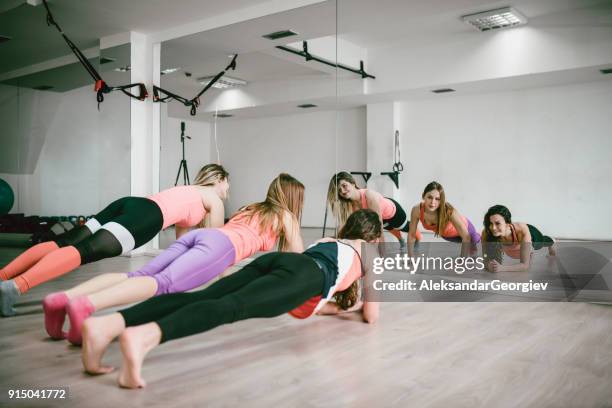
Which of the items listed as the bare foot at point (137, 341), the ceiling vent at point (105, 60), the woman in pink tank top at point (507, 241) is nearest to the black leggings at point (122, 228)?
the bare foot at point (137, 341)

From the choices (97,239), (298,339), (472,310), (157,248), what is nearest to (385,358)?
(298,339)

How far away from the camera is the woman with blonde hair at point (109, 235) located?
2588 millimetres

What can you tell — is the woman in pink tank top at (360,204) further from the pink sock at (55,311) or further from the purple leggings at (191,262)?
the pink sock at (55,311)

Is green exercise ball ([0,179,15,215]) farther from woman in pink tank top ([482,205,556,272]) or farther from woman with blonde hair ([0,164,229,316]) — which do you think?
woman in pink tank top ([482,205,556,272])

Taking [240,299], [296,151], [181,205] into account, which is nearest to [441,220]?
[296,151]

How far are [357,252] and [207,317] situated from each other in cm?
90

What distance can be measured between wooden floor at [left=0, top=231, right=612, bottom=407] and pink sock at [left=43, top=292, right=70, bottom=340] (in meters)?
0.07

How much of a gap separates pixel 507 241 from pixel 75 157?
525 cm

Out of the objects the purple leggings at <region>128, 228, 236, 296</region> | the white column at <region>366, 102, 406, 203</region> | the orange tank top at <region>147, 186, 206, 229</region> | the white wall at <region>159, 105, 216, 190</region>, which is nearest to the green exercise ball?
the white wall at <region>159, 105, 216, 190</region>

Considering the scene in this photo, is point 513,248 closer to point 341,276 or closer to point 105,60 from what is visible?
point 341,276

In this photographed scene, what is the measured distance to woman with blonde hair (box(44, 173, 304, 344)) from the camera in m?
2.00

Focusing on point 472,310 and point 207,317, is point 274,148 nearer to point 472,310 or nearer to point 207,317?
point 472,310

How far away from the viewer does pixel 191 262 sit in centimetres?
227

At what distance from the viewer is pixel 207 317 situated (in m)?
1.60
